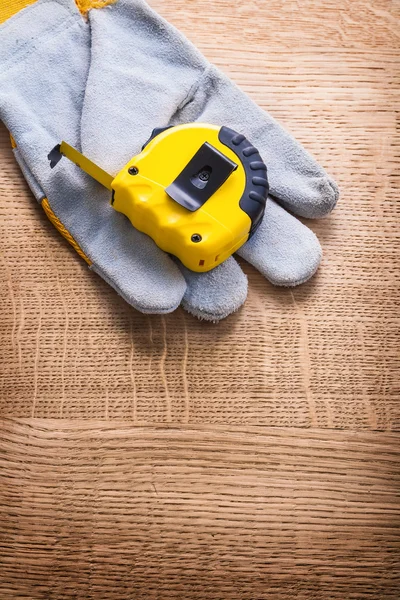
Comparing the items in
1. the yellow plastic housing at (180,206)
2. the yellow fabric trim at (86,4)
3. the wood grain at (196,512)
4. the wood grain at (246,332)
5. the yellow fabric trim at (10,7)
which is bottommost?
the wood grain at (196,512)

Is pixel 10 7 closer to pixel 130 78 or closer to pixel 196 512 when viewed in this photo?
pixel 130 78

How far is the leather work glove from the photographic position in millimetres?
750

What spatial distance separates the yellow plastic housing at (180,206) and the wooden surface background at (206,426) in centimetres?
8

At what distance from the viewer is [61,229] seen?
780 millimetres

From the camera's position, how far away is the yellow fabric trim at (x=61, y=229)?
772mm

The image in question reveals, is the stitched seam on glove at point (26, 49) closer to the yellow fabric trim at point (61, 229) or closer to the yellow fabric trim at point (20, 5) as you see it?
the yellow fabric trim at point (20, 5)

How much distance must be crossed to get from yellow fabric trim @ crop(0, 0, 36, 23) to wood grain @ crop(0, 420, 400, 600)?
527 mm

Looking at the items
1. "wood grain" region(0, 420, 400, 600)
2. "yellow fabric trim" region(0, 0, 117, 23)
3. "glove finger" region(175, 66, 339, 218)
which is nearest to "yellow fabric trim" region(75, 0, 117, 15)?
"yellow fabric trim" region(0, 0, 117, 23)

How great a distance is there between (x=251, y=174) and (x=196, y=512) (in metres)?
0.38

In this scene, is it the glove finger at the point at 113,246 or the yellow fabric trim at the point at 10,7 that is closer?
the glove finger at the point at 113,246

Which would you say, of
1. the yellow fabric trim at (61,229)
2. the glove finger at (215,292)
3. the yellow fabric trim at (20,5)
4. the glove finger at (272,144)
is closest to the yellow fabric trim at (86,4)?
the yellow fabric trim at (20,5)

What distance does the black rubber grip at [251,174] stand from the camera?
73cm

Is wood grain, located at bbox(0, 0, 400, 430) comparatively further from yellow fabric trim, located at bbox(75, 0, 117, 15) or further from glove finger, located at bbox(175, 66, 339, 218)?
yellow fabric trim, located at bbox(75, 0, 117, 15)

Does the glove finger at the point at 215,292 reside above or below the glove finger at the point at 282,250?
below
